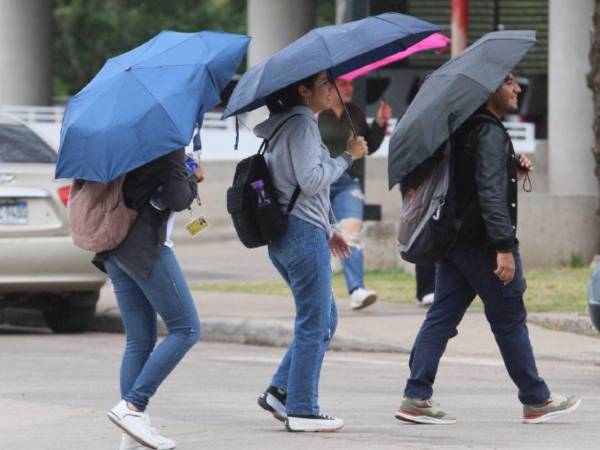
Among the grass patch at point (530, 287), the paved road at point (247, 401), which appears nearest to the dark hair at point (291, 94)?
the paved road at point (247, 401)

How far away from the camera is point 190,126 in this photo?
7.29 meters

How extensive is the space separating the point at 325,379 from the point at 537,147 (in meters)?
13.8

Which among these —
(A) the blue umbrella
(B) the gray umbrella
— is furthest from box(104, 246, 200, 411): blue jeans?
(B) the gray umbrella

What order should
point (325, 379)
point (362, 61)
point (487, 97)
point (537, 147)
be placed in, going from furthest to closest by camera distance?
point (537, 147) < point (325, 379) < point (362, 61) < point (487, 97)

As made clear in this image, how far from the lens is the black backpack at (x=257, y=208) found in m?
7.79

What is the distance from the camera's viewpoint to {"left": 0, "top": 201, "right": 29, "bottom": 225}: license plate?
42.6ft

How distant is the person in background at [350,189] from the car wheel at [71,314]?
1.99 metres

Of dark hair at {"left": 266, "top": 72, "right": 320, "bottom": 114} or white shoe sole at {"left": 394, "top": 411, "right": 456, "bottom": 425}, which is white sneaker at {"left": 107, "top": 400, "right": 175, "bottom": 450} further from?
dark hair at {"left": 266, "top": 72, "right": 320, "bottom": 114}

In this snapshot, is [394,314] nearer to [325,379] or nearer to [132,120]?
[325,379]

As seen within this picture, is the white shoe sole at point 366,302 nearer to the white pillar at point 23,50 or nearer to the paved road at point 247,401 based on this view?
the paved road at point 247,401

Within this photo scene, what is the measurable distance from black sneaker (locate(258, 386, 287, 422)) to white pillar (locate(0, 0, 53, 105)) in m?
22.1

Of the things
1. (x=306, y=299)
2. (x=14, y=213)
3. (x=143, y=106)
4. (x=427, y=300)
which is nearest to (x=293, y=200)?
(x=306, y=299)

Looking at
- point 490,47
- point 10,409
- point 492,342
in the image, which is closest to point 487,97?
point 490,47

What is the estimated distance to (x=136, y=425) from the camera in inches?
293
